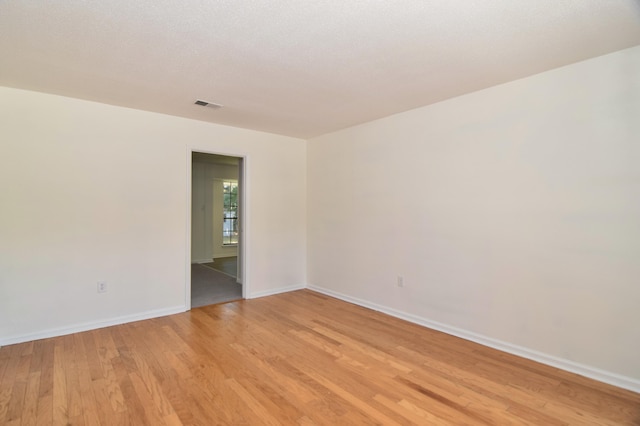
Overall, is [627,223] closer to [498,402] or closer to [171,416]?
[498,402]

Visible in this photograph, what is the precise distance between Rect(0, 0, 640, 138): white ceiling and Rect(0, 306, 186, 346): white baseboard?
2404 millimetres

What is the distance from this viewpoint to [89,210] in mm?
3379

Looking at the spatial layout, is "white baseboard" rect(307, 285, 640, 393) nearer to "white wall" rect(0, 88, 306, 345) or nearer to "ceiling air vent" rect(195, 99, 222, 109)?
"white wall" rect(0, 88, 306, 345)

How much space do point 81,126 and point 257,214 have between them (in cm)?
233

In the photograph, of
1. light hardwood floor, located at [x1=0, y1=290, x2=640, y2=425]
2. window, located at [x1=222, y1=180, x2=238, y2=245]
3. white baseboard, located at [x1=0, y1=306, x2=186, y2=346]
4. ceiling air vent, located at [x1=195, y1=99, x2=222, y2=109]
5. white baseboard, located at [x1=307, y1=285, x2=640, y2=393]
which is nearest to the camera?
light hardwood floor, located at [x1=0, y1=290, x2=640, y2=425]

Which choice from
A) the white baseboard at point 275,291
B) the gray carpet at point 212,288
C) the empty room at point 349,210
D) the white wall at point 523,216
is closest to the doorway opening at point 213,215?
the gray carpet at point 212,288

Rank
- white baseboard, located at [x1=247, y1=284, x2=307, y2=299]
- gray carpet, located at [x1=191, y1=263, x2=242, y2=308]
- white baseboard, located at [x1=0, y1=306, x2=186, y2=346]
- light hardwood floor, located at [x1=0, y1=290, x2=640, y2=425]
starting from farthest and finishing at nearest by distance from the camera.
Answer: white baseboard, located at [x1=247, y1=284, x2=307, y2=299] < gray carpet, located at [x1=191, y1=263, x2=242, y2=308] < white baseboard, located at [x1=0, y1=306, x2=186, y2=346] < light hardwood floor, located at [x1=0, y1=290, x2=640, y2=425]

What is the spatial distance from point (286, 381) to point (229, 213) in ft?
23.1

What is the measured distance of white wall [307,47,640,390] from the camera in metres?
2.32

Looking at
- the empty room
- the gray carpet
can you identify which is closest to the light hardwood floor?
the empty room

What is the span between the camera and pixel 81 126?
334 centimetres

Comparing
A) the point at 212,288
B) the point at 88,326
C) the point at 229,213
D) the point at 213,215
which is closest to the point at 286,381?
the point at 88,326

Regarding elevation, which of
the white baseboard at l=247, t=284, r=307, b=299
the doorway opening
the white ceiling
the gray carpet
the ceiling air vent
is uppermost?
the ceiling air vent

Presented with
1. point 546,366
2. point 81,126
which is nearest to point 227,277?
point 81,126
